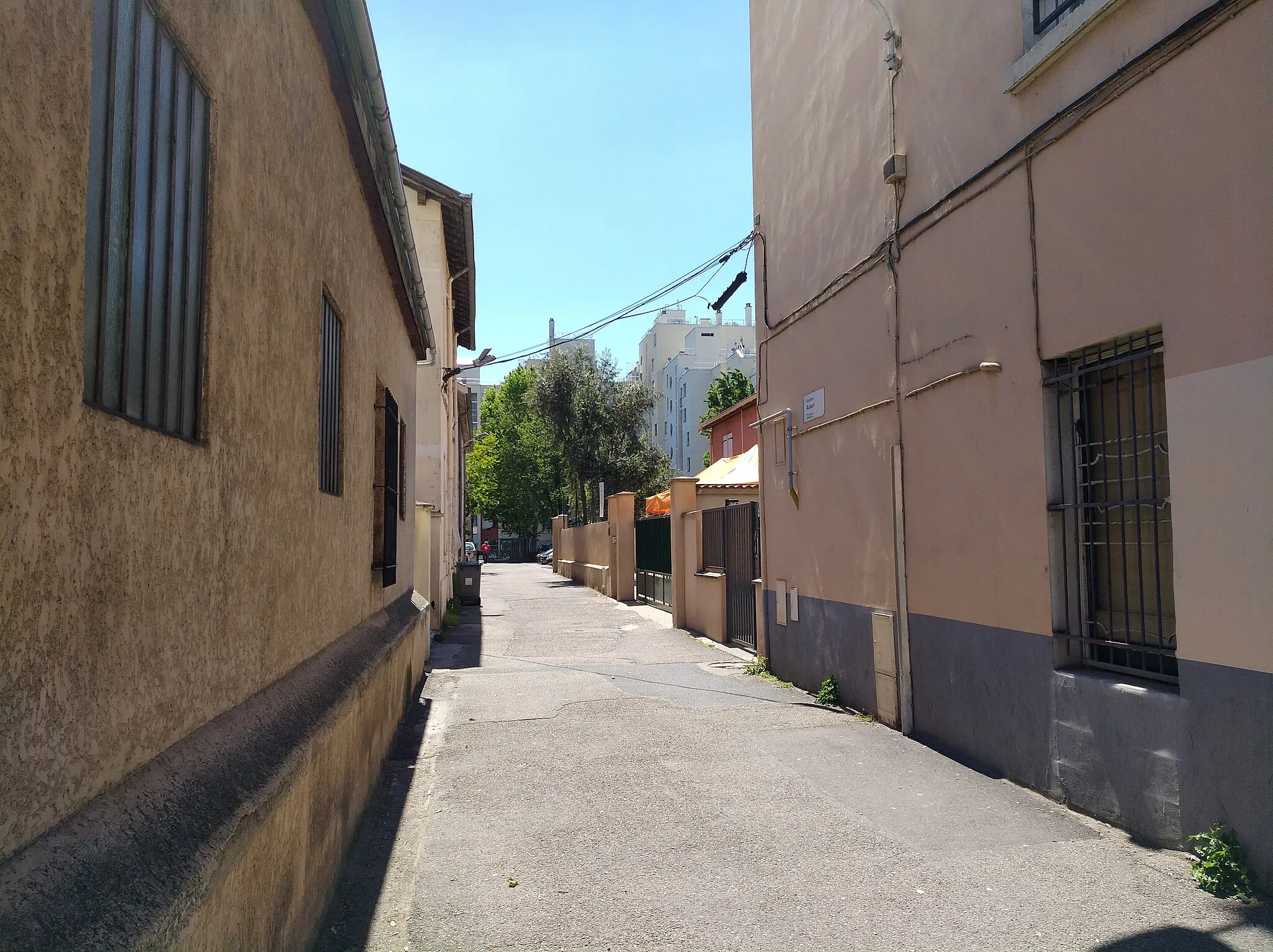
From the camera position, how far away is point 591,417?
117 ft

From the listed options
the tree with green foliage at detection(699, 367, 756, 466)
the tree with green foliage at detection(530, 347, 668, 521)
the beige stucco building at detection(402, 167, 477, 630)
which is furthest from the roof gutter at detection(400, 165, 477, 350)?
the tree with green foliage at detection(699, 367, 756, 466)

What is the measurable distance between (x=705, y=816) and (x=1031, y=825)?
1.84 meters

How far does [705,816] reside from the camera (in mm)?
5672

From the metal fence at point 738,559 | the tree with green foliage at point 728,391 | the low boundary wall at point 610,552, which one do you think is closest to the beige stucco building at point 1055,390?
the metal fence at point 738,559

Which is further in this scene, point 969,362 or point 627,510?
point 627,510

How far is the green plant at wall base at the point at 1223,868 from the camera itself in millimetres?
4199

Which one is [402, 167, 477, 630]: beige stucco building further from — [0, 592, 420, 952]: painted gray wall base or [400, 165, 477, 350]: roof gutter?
[0, 592, 420, 952]: painted gray wall base

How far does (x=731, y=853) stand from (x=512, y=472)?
5098 cm

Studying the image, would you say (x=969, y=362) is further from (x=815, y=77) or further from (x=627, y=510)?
(x=627, y=510)

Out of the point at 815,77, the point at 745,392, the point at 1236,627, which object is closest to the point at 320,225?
the point at 1236,627

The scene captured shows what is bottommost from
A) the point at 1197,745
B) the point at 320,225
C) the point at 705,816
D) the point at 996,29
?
the point at 705,816

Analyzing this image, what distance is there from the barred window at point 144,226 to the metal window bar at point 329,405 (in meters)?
2.10

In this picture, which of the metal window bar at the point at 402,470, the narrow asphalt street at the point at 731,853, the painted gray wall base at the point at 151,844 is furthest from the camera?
the metal window bar at the point at 402,470

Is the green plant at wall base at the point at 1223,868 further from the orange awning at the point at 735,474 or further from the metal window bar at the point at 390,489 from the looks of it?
the orange awning at the point at 735,474
